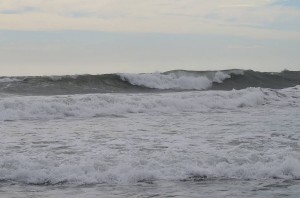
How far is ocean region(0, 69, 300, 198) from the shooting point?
20.5 ft

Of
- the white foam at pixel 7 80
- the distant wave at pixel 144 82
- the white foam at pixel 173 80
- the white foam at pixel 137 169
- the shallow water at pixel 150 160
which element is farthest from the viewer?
the white foam at pixel 173 80

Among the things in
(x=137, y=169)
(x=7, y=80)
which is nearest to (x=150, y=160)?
(x=137, y=169)

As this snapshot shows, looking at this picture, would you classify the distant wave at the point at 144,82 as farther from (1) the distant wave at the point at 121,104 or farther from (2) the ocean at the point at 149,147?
(2) the ocean at the point at 149,147

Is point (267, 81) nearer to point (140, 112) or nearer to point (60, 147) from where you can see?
point (140, 112)

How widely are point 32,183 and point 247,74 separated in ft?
85.5

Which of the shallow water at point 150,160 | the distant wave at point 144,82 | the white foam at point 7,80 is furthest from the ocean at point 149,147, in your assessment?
the white foam at point 7,80

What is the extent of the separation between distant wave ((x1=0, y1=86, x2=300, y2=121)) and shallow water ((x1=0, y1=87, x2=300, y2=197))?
2154 mm

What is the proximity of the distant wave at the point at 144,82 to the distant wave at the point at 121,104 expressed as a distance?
5391 millimetres

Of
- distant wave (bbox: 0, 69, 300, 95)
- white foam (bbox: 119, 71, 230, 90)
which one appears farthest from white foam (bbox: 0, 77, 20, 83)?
white foam (bbox: 119, 71, 230, 90)

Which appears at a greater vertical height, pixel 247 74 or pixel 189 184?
pixel 247 74

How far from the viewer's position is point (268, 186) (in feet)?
20.5

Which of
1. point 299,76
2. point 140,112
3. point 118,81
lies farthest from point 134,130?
point 299,76

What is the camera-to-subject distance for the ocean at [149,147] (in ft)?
20.5

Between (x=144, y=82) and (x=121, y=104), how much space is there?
A: 1036 centimetres
